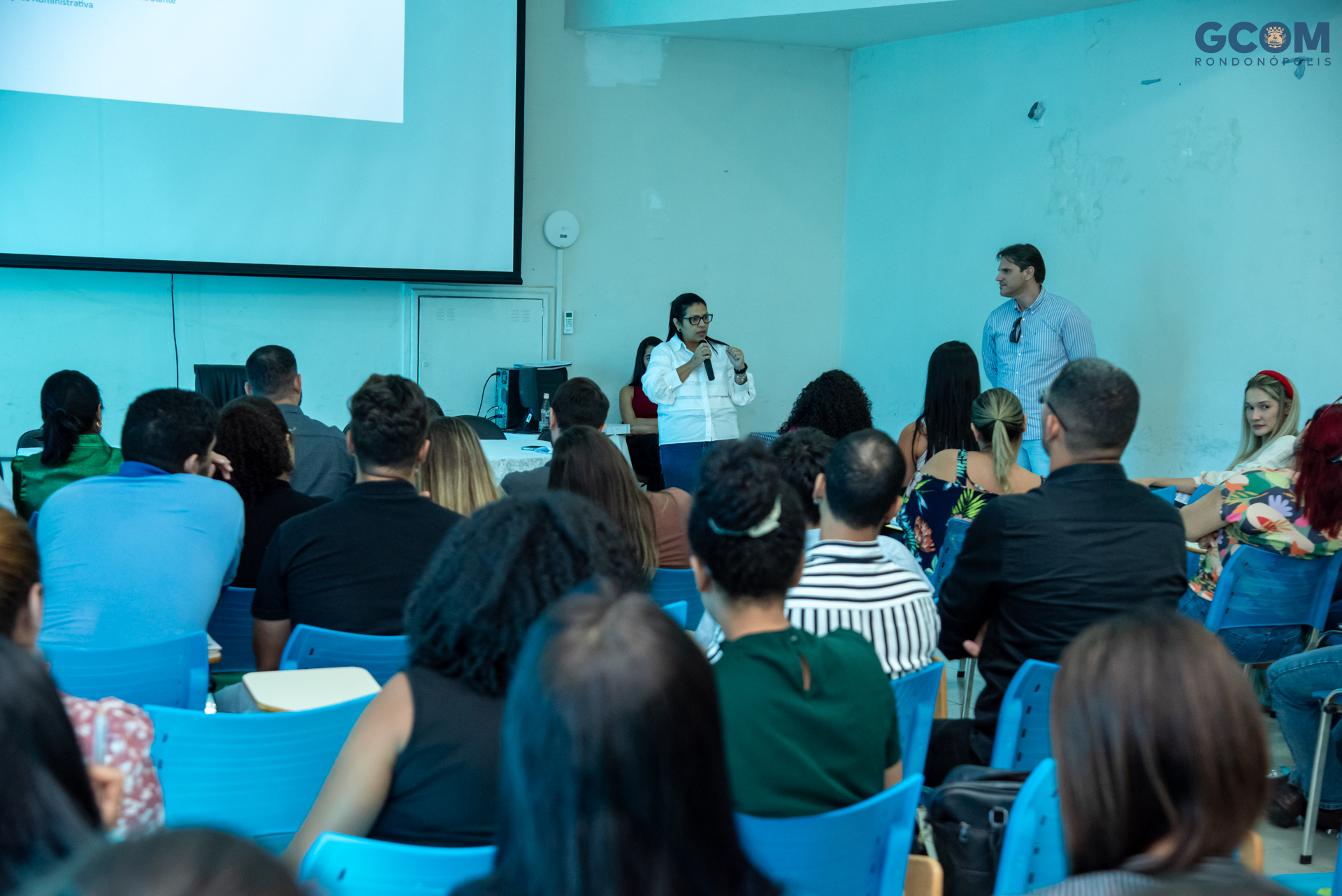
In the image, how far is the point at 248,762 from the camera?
172cm

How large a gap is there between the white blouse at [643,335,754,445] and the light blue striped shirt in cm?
150

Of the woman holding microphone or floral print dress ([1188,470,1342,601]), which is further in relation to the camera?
the woman holding microphone

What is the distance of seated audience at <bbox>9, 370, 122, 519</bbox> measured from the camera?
3576mm

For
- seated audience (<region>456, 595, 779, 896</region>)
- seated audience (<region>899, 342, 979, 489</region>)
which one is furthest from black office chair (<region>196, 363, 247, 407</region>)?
seated audience (<region>456, 595, 779, 896</region>)

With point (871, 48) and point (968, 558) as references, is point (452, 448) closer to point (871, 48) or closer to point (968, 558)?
point (968, 558)

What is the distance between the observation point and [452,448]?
312 cm

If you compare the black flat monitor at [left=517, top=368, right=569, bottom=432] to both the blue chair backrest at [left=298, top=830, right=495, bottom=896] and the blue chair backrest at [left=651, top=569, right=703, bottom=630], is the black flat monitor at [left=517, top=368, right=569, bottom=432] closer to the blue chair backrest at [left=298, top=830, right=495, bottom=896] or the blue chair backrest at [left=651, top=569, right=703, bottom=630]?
the blue chair backrest at [left=651, top=569, right=703, bottom=630]

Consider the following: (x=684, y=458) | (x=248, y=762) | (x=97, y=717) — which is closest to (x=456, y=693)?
(x=97, y=717)

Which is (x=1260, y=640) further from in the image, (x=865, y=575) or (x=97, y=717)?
(x=97, y=717)

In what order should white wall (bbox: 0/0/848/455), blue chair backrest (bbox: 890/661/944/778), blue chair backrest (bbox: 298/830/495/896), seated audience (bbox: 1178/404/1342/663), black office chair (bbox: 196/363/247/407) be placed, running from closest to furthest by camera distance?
1. blue chair backrest (bbox: 298/830/495/896)
2. blue chair backrest (bbox: 890/661/944/778)
3. seated audience (bbox: 1178/404/1342/663)
4. black office chair (bbox: 196/363/247/407)
5. white wall (bbox: 0/0/848/455)

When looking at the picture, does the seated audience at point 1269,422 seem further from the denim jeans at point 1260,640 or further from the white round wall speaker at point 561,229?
the white round wall speaker at point 561,229

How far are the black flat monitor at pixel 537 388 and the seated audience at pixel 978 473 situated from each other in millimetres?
2734

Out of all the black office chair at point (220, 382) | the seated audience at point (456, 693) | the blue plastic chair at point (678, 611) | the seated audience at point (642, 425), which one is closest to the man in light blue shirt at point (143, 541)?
the blue plastic chair at point (678, 611)

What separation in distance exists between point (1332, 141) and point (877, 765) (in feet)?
15.4
